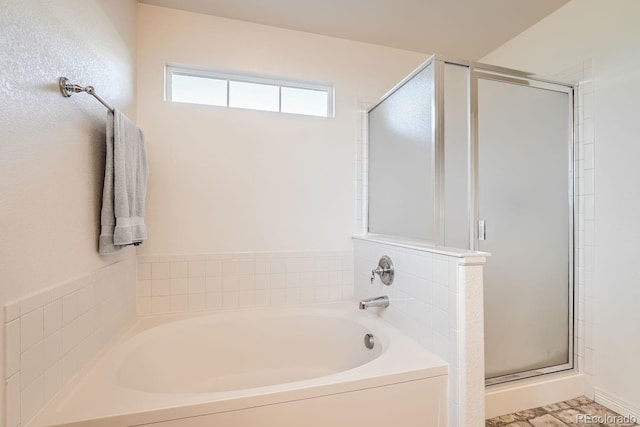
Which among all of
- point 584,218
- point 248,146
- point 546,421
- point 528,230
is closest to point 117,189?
point 248,146

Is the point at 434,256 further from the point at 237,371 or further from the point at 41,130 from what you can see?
the point at 41,130

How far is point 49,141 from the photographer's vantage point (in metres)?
0.99

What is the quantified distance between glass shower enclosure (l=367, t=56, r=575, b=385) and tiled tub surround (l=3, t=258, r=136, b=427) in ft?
5.35

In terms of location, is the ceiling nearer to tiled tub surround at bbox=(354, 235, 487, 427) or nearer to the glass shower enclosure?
the glass shower enclosure

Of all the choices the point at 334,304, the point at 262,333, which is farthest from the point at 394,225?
the point at 262,333

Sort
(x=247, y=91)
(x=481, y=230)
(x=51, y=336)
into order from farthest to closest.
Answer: (x=247, y=91) → (x=481, y=230) → (x=51, y=336)

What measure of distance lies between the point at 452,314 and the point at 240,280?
1.38 metres

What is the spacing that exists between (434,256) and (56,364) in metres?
1.54

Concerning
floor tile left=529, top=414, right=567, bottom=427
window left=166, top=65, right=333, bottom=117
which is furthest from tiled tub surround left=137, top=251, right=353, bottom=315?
floor tile left=529, top=414, right=567, bottom=427

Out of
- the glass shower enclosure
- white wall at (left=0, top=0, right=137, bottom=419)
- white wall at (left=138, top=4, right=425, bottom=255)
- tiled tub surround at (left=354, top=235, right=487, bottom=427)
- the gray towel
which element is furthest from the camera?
white wall at (left=138, top=4, right=425, bottom=255)

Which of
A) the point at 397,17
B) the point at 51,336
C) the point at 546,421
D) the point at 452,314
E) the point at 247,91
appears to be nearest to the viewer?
the point at 51,336

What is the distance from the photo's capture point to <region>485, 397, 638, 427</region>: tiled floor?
61.9 inches

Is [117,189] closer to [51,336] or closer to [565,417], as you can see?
[51,336]

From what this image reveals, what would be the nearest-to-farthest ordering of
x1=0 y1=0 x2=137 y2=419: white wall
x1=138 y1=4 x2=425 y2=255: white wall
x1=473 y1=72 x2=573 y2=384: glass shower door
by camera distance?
1. x1=0 y1=0 x2=137 y2=419: white wall
2. x1=473 y1=72 x2=573 y2=384: glass shower door
3. x1=138 y1=4 x2=425 y2=255: white wall
